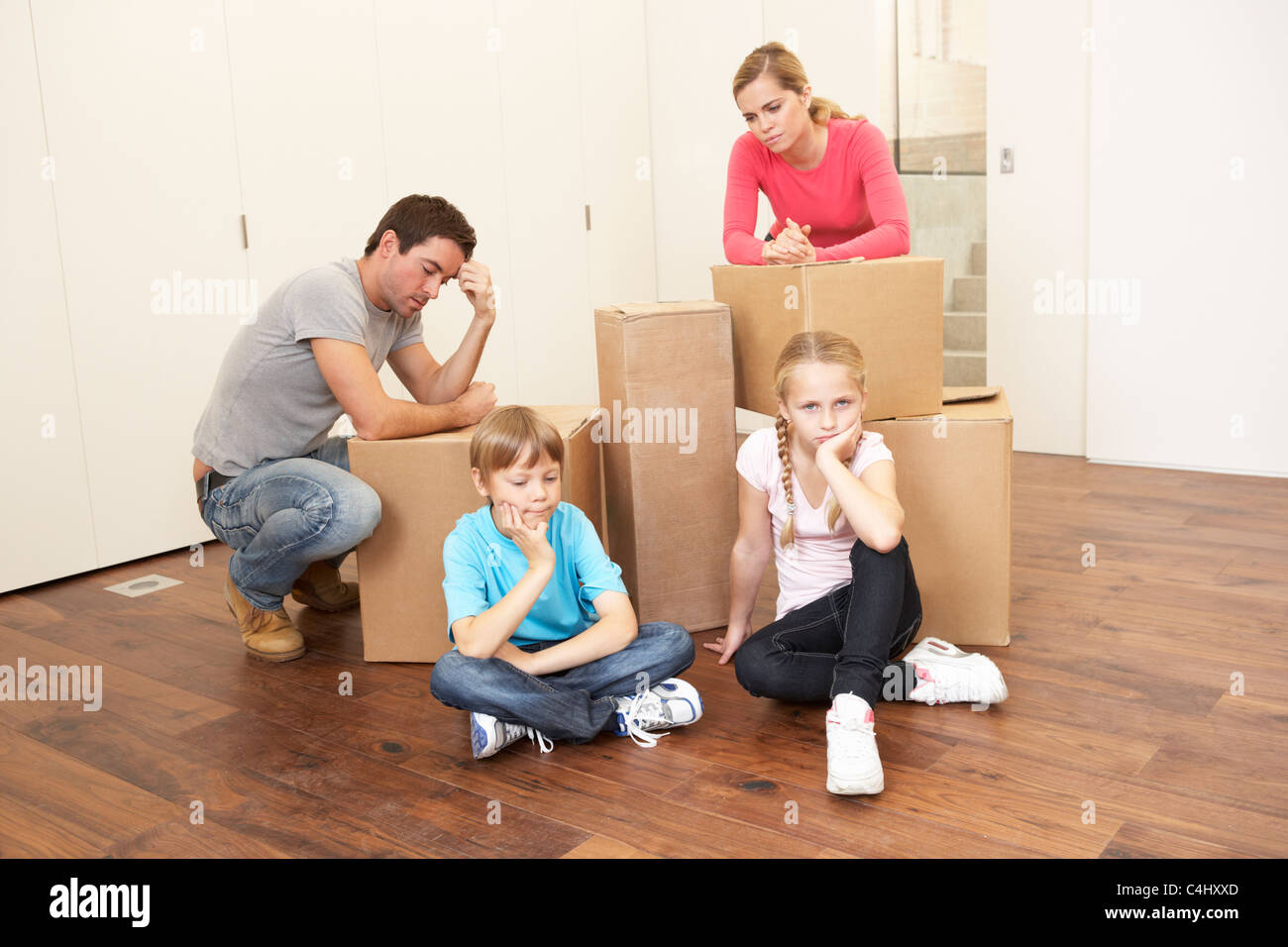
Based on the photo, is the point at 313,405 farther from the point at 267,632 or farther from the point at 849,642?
the point at 849,642

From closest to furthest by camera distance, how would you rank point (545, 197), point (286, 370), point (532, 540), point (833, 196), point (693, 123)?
point (532, 540), point (286, 370), point (833, 196), point (545, 197), point (693, 123)

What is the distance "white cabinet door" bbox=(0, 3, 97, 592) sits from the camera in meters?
2.81

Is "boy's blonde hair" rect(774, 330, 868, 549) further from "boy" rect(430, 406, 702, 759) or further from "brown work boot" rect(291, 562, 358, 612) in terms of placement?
"brown work boot" rect(291, 562, 358, 612)

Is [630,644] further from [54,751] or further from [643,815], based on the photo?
[54,751]

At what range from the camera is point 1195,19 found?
3375 mm

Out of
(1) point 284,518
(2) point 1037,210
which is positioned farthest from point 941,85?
(1) point 284,518

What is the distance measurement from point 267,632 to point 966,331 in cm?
274

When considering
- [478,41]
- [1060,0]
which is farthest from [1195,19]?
[478,41]

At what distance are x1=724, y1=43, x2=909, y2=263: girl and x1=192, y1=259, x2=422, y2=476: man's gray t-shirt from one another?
2.76 feet

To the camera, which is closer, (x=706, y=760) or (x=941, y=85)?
(x=706, y=760)

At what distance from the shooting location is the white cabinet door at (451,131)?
3.74 metres

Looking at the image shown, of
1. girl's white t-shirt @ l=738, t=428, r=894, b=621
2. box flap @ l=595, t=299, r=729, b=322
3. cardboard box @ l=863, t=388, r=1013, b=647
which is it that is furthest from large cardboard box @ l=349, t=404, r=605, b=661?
cardboard box @ l=863, t=388, r=1013, b=647

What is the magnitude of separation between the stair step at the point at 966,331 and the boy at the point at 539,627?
250 cm

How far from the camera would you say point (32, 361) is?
2895mm
